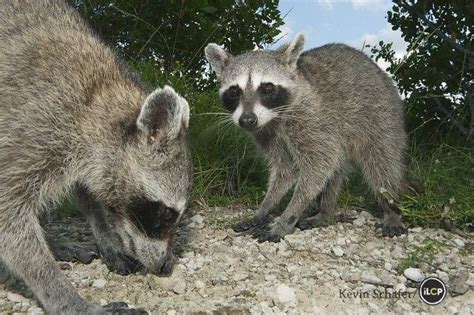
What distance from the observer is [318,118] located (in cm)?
544

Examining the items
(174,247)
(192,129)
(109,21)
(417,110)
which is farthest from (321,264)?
(109,21)

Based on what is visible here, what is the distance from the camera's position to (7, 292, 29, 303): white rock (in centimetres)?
389

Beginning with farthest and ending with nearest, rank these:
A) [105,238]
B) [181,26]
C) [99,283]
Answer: [181,26] → [105,238] → [99,283]

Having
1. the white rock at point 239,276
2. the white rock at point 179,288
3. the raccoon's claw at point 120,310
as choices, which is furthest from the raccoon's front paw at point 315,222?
the raccoon's claw at point 120,310

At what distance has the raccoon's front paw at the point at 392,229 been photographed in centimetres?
508

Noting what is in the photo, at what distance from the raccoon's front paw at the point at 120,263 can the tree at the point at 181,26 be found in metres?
3.34

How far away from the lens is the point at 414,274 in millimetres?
4184

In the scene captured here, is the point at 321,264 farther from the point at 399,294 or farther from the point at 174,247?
the point at 174,247

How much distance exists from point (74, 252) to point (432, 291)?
2.48 metres

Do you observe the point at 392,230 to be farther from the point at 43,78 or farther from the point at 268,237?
Result: the point at 43,78

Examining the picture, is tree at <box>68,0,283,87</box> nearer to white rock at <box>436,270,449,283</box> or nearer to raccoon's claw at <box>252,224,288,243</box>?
raccoon's claw at <box>252,224,288,243</box>

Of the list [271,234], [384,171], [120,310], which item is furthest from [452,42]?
[120,310]

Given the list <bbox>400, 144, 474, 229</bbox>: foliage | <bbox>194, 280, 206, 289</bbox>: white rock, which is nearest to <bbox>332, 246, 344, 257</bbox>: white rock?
<bbox>400, 144, 474, 229</bbox>: foliage

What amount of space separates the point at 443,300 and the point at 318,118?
2042 millimetres
